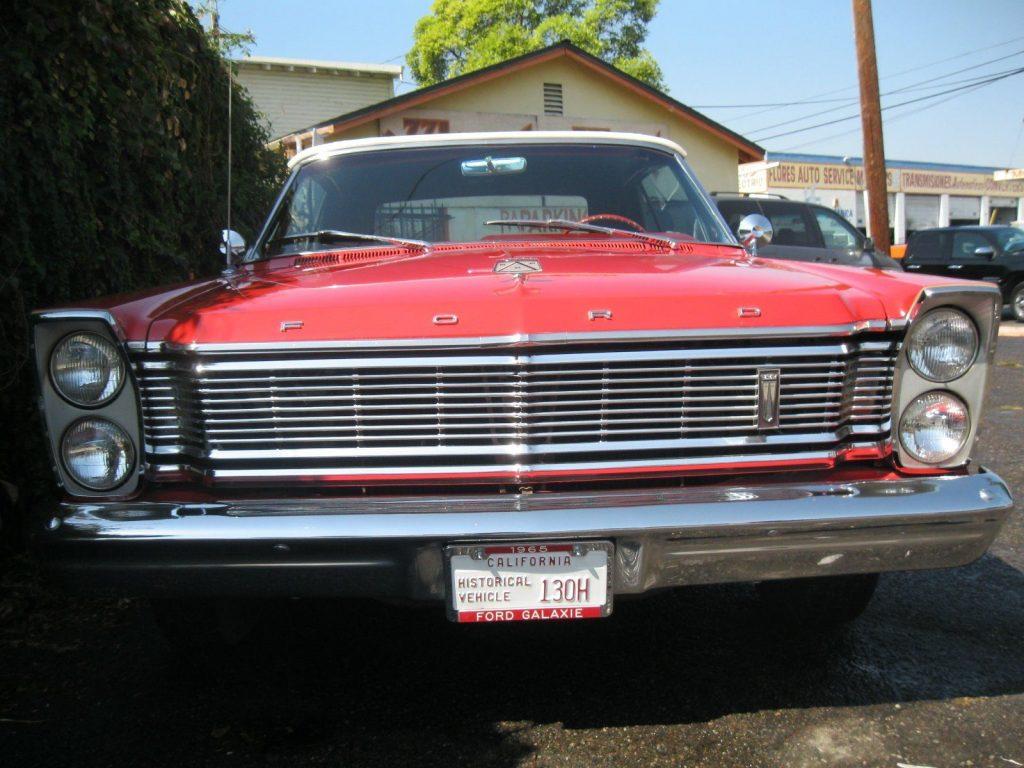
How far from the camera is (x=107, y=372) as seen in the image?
2389mm

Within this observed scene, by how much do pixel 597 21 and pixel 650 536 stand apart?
33.2m

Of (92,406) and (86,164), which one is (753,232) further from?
(86,164)

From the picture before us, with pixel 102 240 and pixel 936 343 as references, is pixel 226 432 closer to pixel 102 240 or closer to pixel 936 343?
pixel 936 343

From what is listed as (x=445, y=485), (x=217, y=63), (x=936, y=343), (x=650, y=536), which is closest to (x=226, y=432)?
(x=445, y=485)

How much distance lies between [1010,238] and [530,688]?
54.2 feet

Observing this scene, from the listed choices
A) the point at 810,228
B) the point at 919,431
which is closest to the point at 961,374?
the point at 919,431

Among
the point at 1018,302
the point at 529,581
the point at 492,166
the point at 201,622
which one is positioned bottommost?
the point at 1018,302

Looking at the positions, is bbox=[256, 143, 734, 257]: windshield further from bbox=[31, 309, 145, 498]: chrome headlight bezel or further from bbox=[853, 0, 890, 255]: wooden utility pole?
bbox=[853, 0, 890, 255]: wooden utility pole

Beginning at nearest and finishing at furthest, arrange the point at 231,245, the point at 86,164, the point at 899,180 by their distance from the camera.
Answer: the point at 231,245
the point at 86,164
the point at 899,180

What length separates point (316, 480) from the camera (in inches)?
91.8

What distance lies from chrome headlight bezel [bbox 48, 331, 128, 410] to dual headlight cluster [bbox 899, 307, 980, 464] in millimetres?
1984

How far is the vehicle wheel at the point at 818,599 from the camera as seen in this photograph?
294cm

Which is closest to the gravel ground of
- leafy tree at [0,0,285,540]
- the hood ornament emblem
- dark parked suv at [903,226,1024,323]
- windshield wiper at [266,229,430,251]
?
leafy tree at [0,0,285,540]

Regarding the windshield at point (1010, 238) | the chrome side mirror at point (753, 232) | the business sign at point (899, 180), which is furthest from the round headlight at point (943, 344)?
the business sign at point (899, 180)
